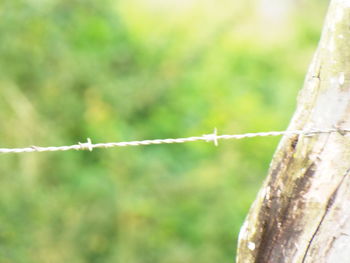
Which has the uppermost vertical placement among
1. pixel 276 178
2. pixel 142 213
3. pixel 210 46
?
pixel 210 46

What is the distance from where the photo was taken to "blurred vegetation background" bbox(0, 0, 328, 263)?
4980mm

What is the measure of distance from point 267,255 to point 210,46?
5737 millimetres

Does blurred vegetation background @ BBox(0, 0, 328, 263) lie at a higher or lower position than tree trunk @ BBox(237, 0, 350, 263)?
higher

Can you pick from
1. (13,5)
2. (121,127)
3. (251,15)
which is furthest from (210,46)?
(13,5)

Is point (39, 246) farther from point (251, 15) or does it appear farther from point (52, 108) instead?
point (251, 15)

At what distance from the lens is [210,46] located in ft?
23.9

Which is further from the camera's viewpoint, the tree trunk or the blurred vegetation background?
the blurred vegetation background

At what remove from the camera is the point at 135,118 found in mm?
6793

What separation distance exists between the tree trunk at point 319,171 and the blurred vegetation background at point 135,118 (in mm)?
2189

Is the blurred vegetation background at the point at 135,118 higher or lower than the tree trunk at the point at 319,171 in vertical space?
higher

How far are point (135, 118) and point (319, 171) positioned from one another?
17.3 feet

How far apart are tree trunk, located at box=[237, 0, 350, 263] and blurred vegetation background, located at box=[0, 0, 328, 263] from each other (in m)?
2.19

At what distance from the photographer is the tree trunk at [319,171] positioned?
5.06 ft

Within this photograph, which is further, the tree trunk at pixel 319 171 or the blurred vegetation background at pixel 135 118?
the blurred vegetation background at pixel 135 118
